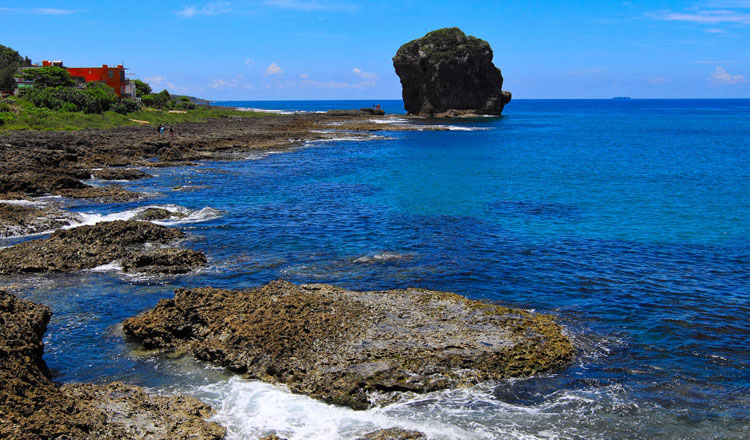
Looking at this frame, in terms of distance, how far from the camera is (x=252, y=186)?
40625 millimetres

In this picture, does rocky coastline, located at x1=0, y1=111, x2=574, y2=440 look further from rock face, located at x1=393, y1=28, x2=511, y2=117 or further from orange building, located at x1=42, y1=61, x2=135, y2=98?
rock face, located at x1=393, y1=28, x2=511, y2=117

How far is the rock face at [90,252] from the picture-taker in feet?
65.5

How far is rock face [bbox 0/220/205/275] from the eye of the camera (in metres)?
20.0

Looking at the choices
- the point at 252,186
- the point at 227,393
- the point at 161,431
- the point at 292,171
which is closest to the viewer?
the point at 161,431

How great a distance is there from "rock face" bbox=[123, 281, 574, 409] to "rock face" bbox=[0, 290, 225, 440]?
2.19 m

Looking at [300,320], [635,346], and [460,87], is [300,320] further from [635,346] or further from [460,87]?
[460,87]

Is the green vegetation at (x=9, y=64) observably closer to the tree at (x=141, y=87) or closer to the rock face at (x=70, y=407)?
the tree at (x=141, y=87)

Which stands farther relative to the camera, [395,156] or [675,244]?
[395,156]

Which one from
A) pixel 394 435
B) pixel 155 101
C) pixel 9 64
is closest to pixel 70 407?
pixel 394 435

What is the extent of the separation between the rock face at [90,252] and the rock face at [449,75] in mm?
114182

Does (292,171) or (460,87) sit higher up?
(460,87)

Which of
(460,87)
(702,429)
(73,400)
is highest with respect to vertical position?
(460,87)

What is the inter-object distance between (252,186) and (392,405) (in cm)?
3088

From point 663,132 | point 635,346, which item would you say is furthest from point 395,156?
point 663,132
